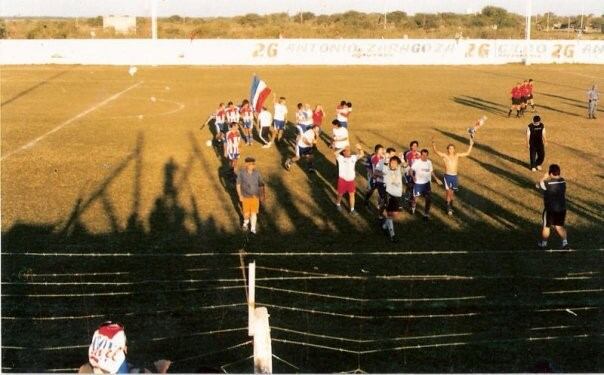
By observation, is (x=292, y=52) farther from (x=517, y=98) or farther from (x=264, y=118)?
(x=264, y=118)

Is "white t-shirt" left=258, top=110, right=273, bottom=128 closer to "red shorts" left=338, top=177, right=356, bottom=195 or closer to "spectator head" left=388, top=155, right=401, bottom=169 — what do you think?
"red shorts" left=338, top=177, right=356, bottom=195

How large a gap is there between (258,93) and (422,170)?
9.62 meters

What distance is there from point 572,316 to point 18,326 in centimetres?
760

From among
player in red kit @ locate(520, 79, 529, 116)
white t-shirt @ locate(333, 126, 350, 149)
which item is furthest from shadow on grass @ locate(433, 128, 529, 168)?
player in red kit @ locate(520, 79, 529, 116)

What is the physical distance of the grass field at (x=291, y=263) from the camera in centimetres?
880

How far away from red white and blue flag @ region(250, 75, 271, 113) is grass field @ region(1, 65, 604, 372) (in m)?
1.42

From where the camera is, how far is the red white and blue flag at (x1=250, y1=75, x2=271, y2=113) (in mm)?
22344

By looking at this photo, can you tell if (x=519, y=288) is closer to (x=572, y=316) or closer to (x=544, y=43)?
(x=572, y=316)

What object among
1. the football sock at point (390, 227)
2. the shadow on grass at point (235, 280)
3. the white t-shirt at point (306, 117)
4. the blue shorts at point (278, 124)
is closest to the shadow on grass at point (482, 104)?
the blue shorts at point (278, 124)

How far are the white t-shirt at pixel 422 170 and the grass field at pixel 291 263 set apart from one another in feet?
2.82

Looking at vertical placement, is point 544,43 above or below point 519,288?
above

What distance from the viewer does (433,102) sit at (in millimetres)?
34719

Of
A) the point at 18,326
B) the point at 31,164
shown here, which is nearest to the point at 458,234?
the point at 18,326

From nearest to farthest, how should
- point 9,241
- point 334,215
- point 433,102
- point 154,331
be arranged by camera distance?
1. point 154,331
2. point 9,241
3. point 334,215
4. point 433,102
